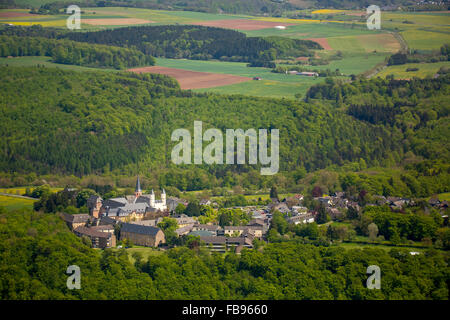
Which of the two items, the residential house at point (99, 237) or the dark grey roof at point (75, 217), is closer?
the residential house at point (99, 237)

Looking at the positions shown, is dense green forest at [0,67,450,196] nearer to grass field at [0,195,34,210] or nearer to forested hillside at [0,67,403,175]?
forested hillside at [0,67,403,175]

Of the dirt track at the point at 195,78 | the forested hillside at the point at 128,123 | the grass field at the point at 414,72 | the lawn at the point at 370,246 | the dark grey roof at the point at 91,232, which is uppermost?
the grass field at the point at 414,72

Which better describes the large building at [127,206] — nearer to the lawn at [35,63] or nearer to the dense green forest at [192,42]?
the lawn at [35,63]

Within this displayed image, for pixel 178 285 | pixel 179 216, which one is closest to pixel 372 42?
pixel 179 216

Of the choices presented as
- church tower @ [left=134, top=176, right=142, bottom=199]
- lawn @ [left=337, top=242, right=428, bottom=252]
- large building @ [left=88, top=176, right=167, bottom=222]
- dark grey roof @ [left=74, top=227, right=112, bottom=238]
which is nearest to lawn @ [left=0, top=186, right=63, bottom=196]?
A: large building @ [left=88, top=176, right=167, bottom=222]

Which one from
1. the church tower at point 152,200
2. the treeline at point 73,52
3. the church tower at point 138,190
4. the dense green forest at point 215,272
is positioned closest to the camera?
the dense green forest at point 215,272

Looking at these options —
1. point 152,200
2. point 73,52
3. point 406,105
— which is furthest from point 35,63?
point 152,200

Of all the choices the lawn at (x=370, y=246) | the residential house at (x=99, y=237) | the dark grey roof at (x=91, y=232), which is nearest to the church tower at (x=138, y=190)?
the dark grey roof at (x=91, y=232)

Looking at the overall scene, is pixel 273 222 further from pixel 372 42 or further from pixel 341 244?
pixel 372 42
